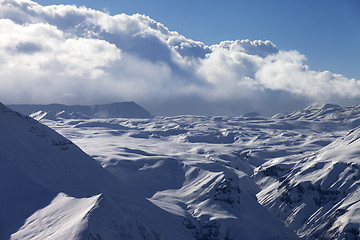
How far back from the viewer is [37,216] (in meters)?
199

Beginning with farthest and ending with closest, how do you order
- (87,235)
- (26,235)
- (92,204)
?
(92,204), (26,235), (87,235)

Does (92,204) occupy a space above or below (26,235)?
above

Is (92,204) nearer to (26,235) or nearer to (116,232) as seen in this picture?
(116,232)

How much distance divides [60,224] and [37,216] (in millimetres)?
19476

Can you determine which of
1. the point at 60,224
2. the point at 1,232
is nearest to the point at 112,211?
the point at 60,224

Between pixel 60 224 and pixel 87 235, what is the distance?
73.3ft

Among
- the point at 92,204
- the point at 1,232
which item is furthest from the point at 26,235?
the point at 92,204

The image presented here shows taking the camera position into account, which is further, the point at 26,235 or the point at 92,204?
the point at 92,204

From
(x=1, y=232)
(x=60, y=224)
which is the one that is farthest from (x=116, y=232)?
(x=1, y=232)

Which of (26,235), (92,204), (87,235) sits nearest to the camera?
(87,235)

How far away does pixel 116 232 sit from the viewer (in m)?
191

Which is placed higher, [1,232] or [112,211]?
[112,211]

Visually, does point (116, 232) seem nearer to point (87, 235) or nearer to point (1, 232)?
point (87, 235)

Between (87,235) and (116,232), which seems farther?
(116,232)
